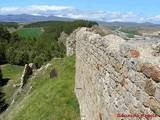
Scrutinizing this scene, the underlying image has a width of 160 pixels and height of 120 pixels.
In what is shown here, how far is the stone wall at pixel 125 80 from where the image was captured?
19.5ft

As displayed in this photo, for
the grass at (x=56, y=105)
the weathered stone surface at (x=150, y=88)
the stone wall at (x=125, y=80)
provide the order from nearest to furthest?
the weathered stone surface at (x=150, y=88), the stone wall at (x=125, y=80), the grass at (x=56, y=105)

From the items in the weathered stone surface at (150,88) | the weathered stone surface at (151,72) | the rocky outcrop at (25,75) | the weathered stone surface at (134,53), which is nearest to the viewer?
the weathered stone surface at (151,72)

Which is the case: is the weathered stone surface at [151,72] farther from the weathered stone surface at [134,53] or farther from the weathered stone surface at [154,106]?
the weathered stone surface at [134,53]

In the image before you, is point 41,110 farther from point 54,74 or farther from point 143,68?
point 143,68

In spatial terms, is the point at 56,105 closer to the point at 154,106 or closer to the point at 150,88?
the point at 150,88

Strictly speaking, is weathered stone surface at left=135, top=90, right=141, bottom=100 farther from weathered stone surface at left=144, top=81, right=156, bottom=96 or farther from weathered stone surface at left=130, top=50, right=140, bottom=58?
weathered stone surface at left=130, top=50, right=140, bottom=58

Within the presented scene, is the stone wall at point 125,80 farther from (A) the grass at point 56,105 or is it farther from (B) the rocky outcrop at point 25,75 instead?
(B) the rocky outcrop at point 25,75

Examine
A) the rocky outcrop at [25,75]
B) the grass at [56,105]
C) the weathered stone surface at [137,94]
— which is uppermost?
the weathered stone surface at [137,94]

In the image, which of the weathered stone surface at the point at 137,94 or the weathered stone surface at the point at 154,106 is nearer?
the weathered stone surface at the point at 154,106

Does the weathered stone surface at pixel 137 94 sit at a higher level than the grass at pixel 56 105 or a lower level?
higher

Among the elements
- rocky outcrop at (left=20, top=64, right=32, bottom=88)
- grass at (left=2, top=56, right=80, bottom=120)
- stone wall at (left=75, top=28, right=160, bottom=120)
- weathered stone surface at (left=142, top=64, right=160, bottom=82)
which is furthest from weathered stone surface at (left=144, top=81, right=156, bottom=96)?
rocky outcrop at (left=20, top=64, right=32, bottom=88)

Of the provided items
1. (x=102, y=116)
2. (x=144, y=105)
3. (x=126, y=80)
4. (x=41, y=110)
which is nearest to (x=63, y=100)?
(x=41, y=110)

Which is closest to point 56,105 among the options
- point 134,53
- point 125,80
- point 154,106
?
point 125,80

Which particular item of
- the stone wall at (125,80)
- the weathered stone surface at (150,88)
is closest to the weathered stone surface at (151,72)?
the stone wall at (125,80)
